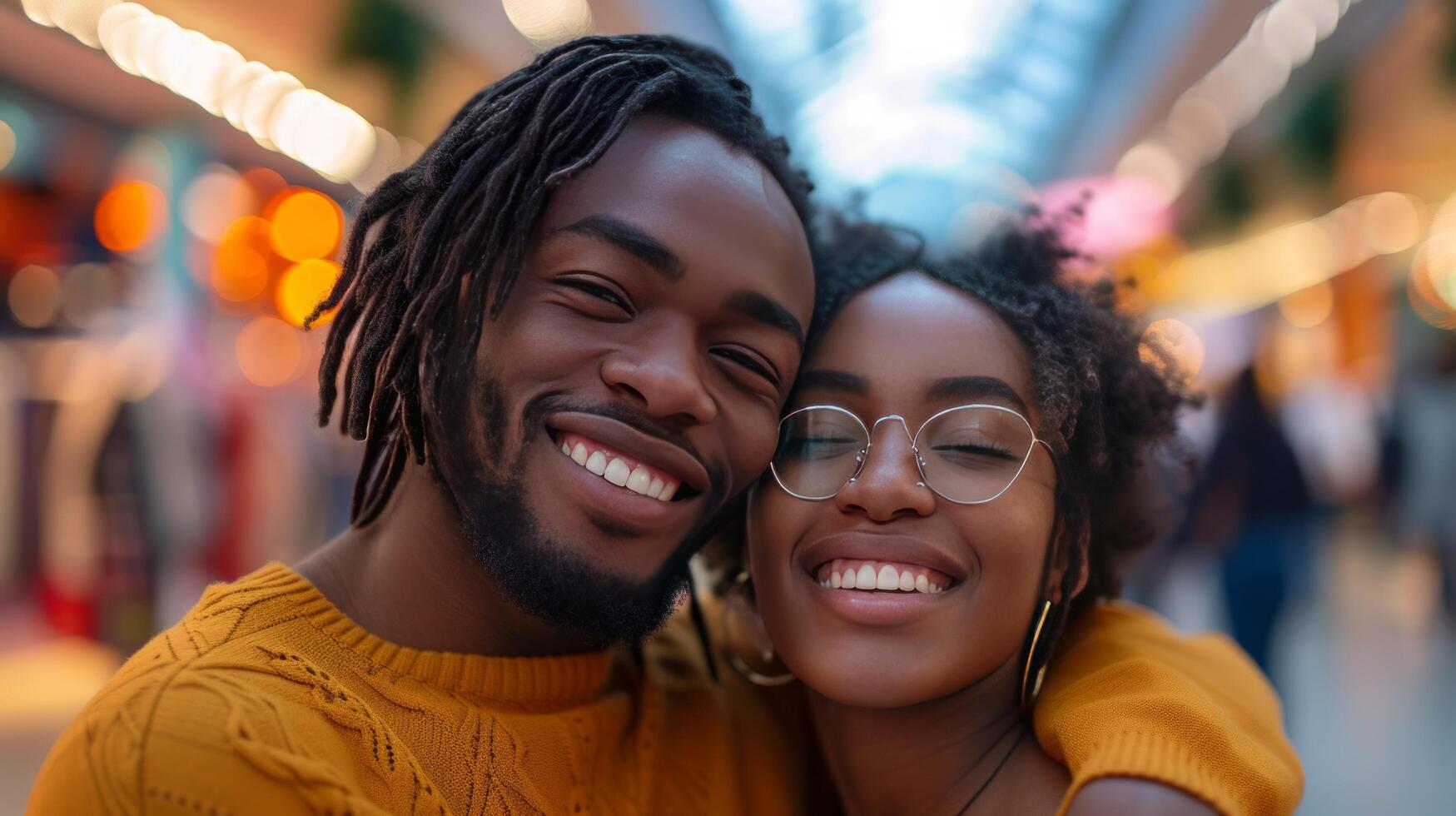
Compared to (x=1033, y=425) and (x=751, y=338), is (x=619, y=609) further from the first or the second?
(x=1033, y=425)

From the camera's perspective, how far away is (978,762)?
196 cm

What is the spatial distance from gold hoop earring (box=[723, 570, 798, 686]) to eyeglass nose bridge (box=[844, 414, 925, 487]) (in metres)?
0.43

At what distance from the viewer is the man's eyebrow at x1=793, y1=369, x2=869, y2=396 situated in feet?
6.34

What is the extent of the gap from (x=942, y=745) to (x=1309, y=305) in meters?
17.4

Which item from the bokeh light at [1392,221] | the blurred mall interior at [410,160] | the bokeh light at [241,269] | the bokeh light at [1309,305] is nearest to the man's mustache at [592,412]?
the blurred mall interior at [410,160]

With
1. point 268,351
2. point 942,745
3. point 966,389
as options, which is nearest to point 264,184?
point 268,351

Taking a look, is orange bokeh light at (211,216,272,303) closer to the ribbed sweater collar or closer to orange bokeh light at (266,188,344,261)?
orange bokeh light at (266,188,344,261)

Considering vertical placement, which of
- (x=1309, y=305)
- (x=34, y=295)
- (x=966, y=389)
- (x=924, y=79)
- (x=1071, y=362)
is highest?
(x=924, y=79)

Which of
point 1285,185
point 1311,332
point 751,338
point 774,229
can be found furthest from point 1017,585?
point 1311,332

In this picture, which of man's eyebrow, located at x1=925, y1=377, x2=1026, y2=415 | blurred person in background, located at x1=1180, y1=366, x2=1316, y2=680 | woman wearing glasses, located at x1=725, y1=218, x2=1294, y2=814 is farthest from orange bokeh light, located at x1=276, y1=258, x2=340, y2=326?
man's eyebrow, located at x1=925, y1=377, x2=1026, y2=415

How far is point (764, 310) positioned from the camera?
5.94 feet

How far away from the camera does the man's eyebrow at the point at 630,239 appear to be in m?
1.70

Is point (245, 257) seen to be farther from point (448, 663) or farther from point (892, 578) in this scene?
point (892, 578)

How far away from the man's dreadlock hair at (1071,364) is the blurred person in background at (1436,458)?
693 centimetres
